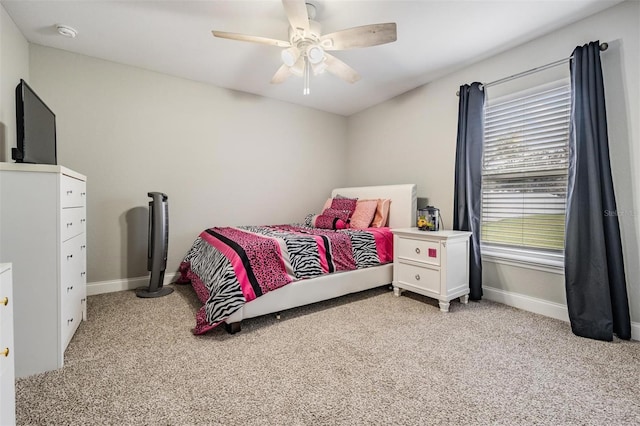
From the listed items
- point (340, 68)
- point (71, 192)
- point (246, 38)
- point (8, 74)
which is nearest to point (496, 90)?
point (340, 68)

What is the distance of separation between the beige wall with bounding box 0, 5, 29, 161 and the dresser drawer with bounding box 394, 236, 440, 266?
3.41m

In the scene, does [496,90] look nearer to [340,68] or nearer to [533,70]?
[533,70]

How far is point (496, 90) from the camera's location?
9.21 ft

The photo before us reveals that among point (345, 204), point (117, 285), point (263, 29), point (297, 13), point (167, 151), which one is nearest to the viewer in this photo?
point (297, 13)

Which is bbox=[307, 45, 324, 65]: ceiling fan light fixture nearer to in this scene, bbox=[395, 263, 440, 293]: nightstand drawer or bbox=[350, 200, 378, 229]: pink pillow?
bbox=[350, 200, 378, 229]: pink pillow

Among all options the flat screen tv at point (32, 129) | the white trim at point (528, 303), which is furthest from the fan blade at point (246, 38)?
the white trim at point (528, 303)

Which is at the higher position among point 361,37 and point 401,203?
point 361,37

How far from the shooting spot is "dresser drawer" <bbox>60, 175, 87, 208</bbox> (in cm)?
169

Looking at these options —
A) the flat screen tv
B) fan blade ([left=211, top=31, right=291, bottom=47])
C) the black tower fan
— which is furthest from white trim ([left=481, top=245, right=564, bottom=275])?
the flat screen tv

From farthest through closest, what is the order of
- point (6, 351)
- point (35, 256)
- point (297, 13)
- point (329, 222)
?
point (329, 222) < point (297, 13) < point (35, 256) < point (6, 351)

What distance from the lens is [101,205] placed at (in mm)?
2955

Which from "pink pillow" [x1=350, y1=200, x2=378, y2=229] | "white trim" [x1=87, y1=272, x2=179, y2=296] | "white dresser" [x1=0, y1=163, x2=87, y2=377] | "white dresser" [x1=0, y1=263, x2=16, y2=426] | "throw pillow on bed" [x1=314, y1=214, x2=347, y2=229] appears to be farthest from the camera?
"pink pillow" [x1=350, y1=200, x2=378, y2=229]

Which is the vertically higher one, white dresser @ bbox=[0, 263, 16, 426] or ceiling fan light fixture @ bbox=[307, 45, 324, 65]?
ceiling fan light fixture @ bbox=[307, 45, 324, 65]

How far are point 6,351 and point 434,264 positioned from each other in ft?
8.79
